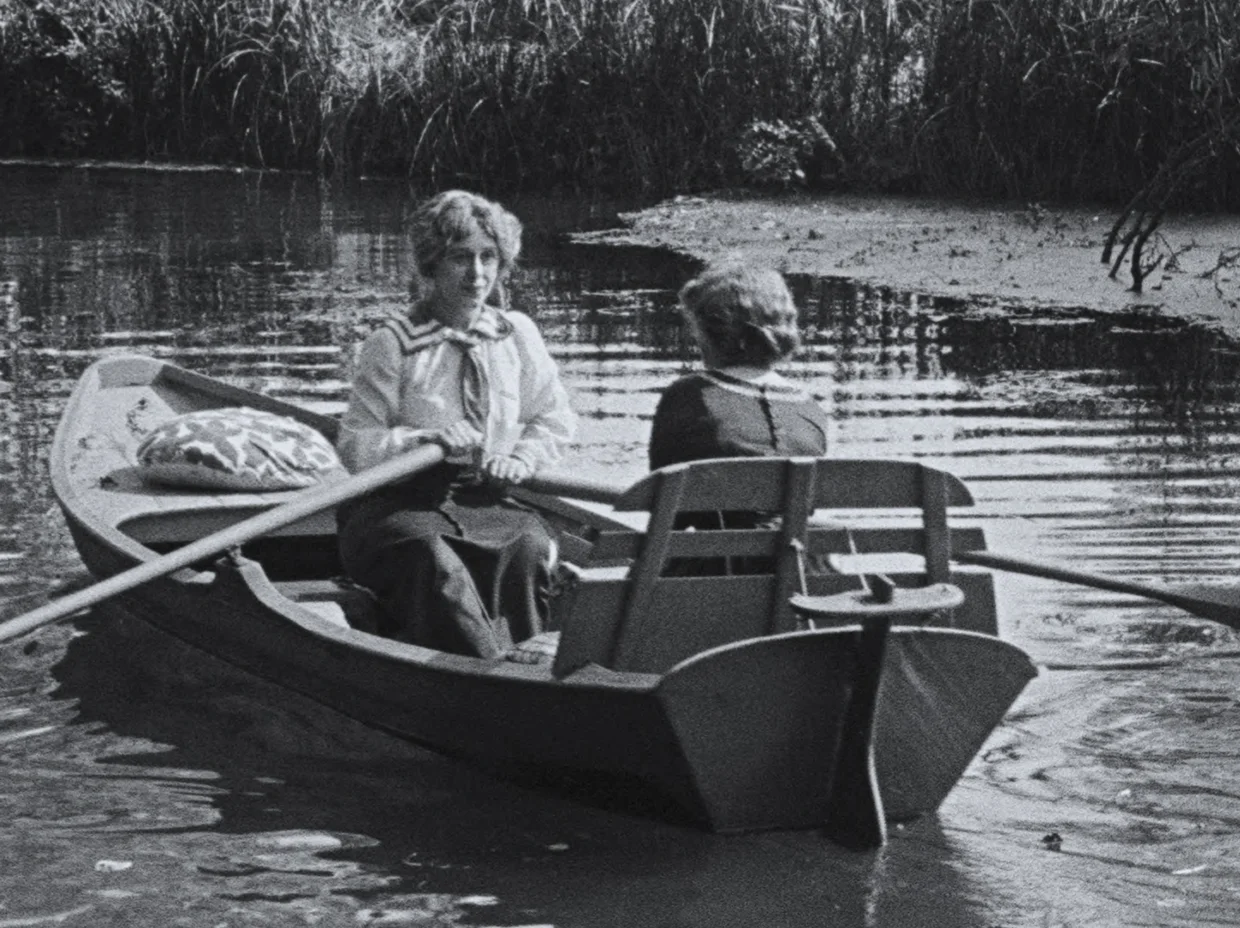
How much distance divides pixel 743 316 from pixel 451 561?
3.55 ft

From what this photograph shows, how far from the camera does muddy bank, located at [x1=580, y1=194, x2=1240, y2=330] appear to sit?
45.2 feet

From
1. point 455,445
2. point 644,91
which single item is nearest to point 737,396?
point 455,445

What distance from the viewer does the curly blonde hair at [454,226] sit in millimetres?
5875

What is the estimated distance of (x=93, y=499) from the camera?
288 inches

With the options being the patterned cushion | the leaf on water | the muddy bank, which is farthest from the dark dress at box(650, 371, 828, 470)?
the muddy bank

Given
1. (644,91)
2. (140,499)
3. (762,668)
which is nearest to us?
(762,668)

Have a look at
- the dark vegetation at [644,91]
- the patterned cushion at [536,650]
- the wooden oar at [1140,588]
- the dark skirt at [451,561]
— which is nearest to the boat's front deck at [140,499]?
the dark skirt at [451,561]

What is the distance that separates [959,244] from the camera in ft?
50.9

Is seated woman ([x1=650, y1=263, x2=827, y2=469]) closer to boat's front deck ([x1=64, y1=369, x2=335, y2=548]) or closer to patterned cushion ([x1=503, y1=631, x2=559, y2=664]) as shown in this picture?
patterned cushion ([x1=503, y1=631, x2=559, y2=664])

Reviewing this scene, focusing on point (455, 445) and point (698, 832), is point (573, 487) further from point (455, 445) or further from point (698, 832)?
point (698, 832)

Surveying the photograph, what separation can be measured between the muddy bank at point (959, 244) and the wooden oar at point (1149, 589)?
282 inches

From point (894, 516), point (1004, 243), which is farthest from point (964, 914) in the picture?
point (1004, 243)

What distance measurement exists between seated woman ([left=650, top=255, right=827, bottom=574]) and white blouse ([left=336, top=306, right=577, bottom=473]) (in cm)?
84

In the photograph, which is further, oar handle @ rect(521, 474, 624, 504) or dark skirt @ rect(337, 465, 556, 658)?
oar handle @ rect(521, 474, 624, 504)
